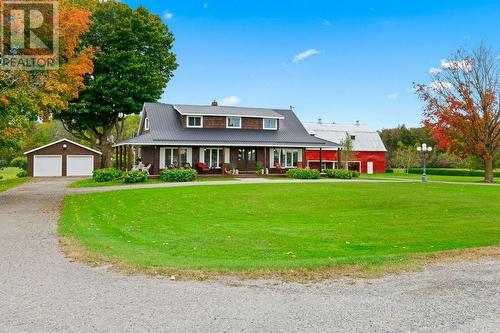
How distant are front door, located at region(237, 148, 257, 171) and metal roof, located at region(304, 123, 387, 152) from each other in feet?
66.6

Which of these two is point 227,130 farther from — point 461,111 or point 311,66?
point 461,111

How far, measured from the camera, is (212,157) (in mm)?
36750

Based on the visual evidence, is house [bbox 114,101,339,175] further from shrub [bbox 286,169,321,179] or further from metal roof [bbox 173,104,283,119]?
shrub [bbox 286,169,321,179]

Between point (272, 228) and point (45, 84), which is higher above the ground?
point (45, 84)

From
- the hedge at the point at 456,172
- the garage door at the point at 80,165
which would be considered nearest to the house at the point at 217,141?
the garage door at the point at 80,165

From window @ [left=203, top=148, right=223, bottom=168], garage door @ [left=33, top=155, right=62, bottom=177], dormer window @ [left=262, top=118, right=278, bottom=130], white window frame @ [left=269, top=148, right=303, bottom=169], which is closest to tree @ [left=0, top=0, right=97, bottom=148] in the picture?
window @ [left=203, top=148, right=223, bottom=168]

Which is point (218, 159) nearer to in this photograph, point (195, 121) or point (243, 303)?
point (195, 121)

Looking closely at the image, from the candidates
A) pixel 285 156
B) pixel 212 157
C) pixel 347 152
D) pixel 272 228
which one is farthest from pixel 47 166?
pixel 272 228

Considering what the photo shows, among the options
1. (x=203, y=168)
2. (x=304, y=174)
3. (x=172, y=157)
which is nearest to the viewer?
(x=304, y=174)

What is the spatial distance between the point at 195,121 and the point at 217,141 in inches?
161

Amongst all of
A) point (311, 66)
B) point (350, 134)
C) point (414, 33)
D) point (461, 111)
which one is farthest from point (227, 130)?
point (350, 134)

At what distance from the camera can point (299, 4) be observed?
28406 millimetres

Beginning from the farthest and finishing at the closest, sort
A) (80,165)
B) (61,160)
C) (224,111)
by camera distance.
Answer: (80,165) → (61,160) → (224,111)

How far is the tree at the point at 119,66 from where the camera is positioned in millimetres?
40781
